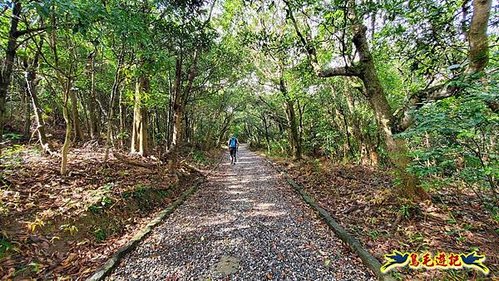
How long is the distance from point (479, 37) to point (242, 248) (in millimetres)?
4719

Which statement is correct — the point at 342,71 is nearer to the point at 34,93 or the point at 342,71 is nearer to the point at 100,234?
the point at 100,234

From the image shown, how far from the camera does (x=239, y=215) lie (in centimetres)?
555

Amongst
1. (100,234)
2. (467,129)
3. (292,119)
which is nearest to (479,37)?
(467,129)

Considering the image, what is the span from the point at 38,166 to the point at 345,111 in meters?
13.0

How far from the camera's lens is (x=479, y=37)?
3.44m

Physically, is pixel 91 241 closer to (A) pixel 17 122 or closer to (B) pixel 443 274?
(B) pixel 443 274

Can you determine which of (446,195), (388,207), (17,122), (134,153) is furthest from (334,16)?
(17,122)

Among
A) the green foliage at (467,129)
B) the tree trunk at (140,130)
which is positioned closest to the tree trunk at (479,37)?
the green foliage at (467,129)

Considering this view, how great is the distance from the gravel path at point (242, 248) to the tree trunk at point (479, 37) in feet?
10.6

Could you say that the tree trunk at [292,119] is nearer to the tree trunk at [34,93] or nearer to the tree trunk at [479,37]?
the tree trunk at [479,37]

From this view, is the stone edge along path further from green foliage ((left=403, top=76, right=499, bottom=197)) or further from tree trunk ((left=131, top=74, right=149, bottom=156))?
tree trunk ((left=131, top=74, right=149, bottom=156))

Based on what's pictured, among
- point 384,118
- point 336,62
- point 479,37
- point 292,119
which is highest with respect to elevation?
point 336,62

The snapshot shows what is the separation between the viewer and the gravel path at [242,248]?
3.23 m

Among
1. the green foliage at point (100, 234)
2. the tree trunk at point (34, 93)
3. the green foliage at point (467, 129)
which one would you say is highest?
the tree trunk at point (34, 93)
